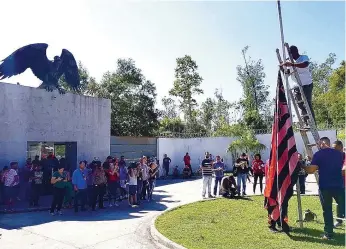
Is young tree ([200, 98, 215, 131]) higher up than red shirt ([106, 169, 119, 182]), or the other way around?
young tree ([200, 98, 215, 131])

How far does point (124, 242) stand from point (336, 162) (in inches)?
188

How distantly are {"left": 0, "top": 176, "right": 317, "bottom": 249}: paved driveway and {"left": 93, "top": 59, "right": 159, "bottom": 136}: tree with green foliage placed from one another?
21095mm

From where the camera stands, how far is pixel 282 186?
7.95 meters

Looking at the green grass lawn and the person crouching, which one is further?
the person crouching

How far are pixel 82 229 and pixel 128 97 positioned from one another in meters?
24.9

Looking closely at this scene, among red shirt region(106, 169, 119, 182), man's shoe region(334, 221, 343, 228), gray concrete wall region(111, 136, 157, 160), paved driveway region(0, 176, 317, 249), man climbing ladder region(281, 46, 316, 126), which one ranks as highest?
man climbing ladder region(281, 46, 316, 126)

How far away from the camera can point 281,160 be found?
8.02m

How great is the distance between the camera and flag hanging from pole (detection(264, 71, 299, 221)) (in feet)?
26.2

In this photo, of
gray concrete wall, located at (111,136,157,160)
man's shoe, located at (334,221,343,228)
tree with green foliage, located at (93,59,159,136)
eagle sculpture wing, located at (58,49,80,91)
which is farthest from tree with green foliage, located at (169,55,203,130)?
man's shoe, located at (334,221,343,228)

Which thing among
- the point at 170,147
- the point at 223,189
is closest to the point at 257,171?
the point at 223,189

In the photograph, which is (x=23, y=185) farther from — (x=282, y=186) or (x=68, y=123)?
(x=282, y=186)

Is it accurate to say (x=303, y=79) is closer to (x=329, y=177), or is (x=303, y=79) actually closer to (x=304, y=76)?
(x=304, y=76)

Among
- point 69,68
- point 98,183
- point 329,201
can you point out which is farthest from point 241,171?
point 69,68

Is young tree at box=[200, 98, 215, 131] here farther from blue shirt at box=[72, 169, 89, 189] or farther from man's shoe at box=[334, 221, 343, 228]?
man's shoe at box=[334, 221, 343, 228]
